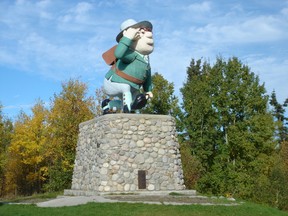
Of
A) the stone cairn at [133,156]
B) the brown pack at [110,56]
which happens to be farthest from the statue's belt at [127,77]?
the stone cairn at [133,156]

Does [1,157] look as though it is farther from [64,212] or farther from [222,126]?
[64,212]

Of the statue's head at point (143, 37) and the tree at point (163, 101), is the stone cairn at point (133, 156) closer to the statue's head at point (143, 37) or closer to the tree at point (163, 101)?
the statue's head at point (143, 37)

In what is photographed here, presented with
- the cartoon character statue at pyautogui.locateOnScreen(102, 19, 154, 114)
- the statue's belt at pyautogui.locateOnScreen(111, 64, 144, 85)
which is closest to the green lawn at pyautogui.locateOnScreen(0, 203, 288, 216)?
the cartoon character statue at pyautogui.locateOnScreen(102, 19, 154, 114)

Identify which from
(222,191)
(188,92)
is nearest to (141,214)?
(222,191)

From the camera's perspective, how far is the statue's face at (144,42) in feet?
47.8

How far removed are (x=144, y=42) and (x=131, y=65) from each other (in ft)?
3.15

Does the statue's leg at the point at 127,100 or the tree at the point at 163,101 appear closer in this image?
the statue's leg at the point at 127,100

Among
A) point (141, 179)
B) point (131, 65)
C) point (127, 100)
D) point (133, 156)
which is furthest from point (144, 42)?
point (141, 179)

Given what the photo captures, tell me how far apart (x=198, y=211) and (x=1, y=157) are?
22.1 meters

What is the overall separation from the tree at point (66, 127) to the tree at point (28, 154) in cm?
136

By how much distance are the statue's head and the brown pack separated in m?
1.07

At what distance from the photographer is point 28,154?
101ft

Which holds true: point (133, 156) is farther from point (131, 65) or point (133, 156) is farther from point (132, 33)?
point (132, 33)

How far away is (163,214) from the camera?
9.42 m
